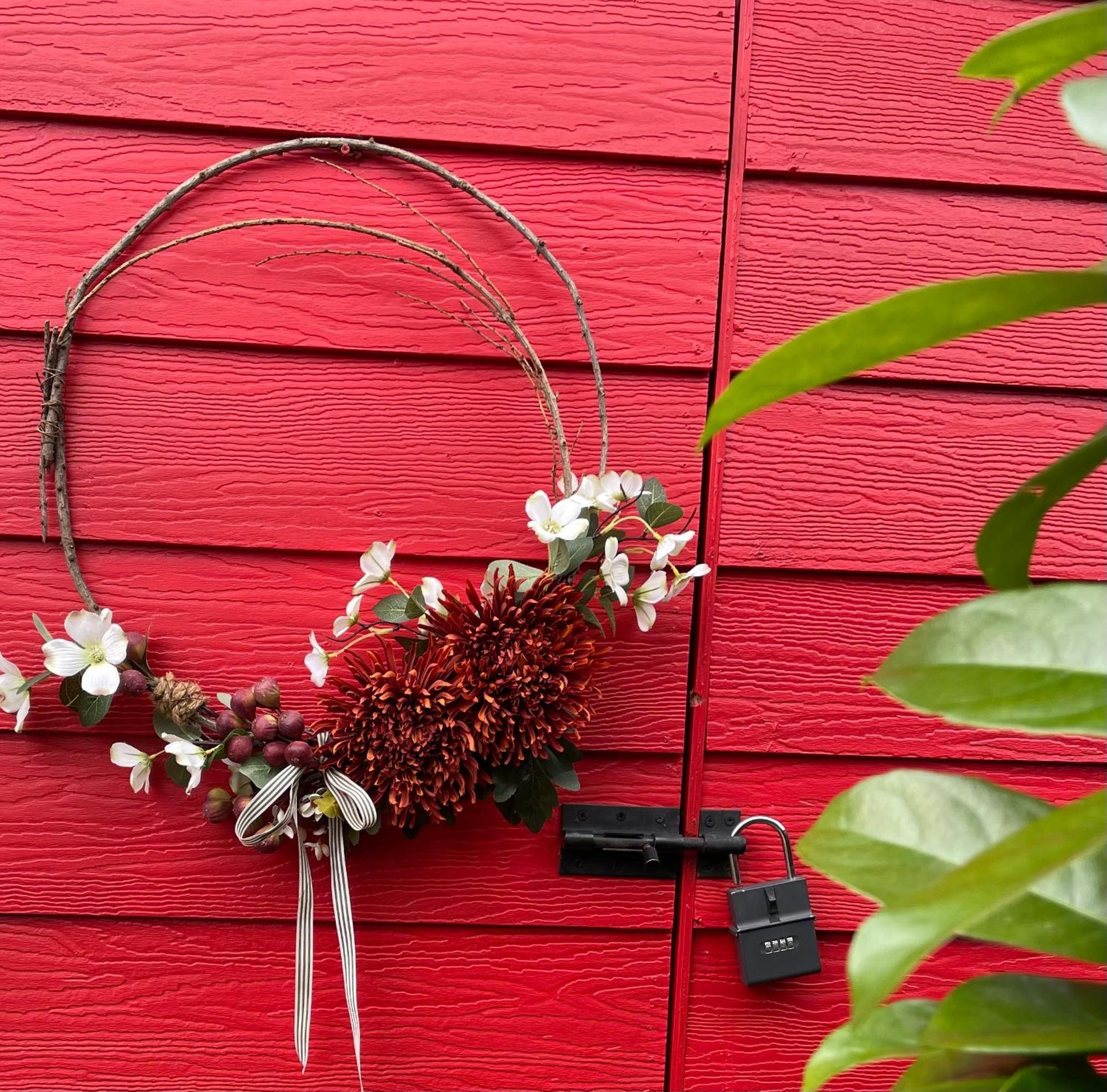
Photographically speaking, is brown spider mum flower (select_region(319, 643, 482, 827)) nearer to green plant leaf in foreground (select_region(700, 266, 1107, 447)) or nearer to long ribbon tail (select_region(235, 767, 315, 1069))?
long ribbon tail (select_region(235, 767, 315, 1069))

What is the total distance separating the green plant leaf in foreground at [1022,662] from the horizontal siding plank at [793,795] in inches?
23.6

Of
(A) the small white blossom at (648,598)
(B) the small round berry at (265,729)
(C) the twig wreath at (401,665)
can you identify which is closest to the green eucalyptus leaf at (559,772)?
(C) the twig wreath at (401,665)

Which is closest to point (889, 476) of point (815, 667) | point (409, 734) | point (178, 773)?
point (815, 667)

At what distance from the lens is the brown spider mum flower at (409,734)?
739mm

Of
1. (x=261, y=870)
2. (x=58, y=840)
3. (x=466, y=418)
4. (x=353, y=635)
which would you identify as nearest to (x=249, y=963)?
(x=261, y=870)

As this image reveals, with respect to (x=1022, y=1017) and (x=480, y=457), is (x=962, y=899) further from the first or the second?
(x=480, y=457)

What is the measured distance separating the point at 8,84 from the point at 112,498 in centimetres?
43

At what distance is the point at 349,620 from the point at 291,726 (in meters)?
0.11

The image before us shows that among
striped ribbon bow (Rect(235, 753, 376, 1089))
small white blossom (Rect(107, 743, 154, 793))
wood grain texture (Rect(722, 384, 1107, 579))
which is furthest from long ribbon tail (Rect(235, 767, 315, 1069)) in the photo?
wood grain texture (Rect(722, 384, 1107, 579))

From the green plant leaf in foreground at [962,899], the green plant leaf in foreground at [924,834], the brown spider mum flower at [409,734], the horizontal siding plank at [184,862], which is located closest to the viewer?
the green plant leaf in foreground at [962,899]

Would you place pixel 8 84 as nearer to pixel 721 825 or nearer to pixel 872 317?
pixel 872 317

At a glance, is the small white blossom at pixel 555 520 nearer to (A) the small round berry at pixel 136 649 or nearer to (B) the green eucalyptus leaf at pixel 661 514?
(B) the green eucalyptus leaf at pixel 661 514

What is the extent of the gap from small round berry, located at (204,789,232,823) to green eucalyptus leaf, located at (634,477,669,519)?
1.60ft

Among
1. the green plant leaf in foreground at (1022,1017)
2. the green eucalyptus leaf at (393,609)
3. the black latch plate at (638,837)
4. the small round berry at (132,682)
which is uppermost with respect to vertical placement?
the green eucalyptus leaf at (393,609)
